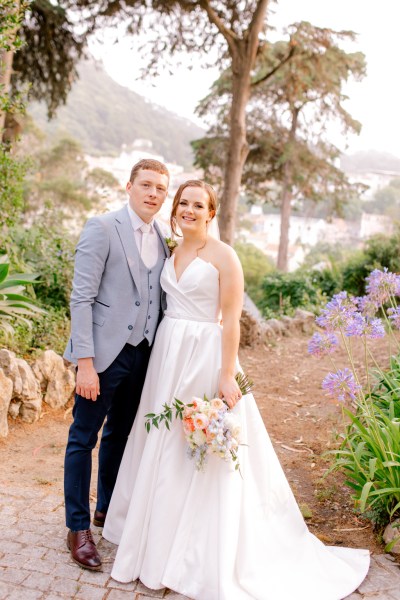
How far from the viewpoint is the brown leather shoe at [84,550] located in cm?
281

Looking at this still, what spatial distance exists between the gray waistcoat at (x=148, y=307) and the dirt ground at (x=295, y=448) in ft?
4.94

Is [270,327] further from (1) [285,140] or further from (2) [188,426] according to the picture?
(1) [285,140]

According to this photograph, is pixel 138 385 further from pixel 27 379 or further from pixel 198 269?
pixel 27 379

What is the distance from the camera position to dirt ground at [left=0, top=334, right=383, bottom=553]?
139 inches

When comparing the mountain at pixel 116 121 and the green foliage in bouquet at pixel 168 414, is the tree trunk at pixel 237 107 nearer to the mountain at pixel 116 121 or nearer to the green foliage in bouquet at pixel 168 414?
the green foliage in bouquet at pixel 168 414

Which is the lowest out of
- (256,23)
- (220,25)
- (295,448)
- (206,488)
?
(295,448)

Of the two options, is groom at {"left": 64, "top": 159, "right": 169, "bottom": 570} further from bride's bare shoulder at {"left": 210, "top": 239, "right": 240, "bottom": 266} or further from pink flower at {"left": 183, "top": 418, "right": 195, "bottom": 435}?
pink flower at {"left": 183, "top": 418, "right": 195, "bottom": 435}

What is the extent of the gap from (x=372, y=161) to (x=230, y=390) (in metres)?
Answer: 79.1

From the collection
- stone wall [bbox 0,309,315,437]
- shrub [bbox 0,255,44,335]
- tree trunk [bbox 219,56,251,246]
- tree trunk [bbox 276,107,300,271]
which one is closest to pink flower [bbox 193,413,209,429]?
stone wall [bbox 0,309,315,437]

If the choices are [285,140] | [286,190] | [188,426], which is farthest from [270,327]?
[285,140]

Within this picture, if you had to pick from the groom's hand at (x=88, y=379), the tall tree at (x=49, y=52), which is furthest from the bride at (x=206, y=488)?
the tall tree at (x=49, y=52)

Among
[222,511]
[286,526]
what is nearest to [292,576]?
[286,526]

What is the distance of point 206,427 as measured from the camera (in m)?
2.64

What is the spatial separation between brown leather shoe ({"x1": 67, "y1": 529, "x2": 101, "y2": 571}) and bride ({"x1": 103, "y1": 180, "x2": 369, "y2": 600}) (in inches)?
5.0
